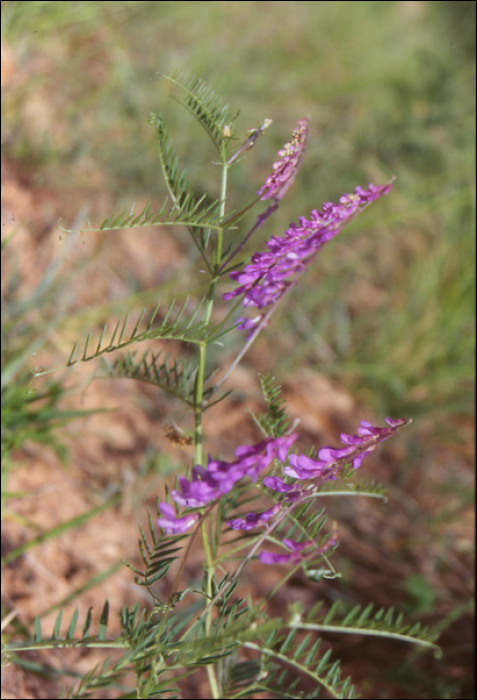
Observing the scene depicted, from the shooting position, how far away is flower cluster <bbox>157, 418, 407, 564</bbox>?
58 centimetres

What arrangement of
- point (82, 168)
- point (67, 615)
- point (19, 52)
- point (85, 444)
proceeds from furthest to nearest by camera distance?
point (82, 168), point (19, 52), point (85, 444), point (67, 615)

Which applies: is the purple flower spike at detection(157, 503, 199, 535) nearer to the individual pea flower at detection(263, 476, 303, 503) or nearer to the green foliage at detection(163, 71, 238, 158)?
the individual pea flower at detection(263, 476, 303, 503)

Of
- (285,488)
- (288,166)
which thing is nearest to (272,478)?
(285,488)

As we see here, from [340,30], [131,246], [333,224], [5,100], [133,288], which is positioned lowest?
[333,224]

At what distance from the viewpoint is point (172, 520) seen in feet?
2.01

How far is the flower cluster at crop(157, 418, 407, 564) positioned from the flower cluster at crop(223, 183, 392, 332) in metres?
0.17

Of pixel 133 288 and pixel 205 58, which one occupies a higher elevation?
pixel 205 58

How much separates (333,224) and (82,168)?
5.32ft

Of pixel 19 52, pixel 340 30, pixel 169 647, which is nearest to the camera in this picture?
pixel 169 647

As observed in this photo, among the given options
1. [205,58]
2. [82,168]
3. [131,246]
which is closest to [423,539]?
[131,246]

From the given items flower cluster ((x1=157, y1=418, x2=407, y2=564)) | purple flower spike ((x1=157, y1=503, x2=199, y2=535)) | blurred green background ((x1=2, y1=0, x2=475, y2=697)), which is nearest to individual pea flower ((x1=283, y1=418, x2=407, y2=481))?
flower cluster ((x1=157, y1=418, x2=407, y2=564))

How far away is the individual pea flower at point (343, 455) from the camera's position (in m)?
0.67

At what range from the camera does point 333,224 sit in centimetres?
72

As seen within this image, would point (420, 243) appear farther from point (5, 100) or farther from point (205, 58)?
point (5, 100)
